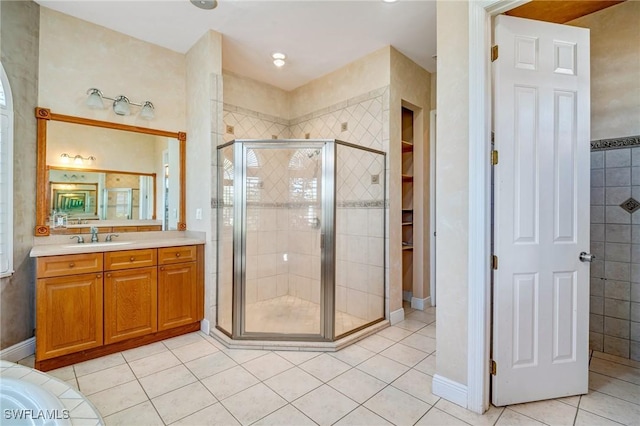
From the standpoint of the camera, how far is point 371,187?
10.3ft

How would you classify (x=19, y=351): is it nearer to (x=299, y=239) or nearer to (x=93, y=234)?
(x=93, y=234)

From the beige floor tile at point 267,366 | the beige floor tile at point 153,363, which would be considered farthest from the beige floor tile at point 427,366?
the beige floor tile at point 153,363

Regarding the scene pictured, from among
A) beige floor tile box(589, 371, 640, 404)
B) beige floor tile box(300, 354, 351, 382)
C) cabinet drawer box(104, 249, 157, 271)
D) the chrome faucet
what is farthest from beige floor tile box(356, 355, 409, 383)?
the chrome faucet

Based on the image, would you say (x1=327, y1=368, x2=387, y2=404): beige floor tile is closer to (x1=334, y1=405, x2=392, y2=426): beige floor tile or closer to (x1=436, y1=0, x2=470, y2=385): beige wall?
(x1=334, y1=405, x2=392, y2=426): beige floor tile

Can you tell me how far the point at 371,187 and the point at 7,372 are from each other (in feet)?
9.26

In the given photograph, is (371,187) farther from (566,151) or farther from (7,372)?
(7,372)

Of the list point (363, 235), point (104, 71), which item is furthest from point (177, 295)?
point (104, 71)

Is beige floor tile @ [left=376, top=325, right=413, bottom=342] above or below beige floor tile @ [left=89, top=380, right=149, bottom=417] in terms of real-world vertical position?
below

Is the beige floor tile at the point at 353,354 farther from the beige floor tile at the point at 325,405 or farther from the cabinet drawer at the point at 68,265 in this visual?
the cabinet drawer at the point at 68,265

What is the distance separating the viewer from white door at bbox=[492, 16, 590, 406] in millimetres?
1780

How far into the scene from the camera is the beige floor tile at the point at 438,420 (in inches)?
64.8

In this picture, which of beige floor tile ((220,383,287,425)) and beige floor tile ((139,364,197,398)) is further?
beige floor tile ((139,364,197,398))

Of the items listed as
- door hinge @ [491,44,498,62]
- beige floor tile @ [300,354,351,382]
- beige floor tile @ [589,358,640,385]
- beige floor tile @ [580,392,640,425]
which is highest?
door hinge @ [491,44,498,62]

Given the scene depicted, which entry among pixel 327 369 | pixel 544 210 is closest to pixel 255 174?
pixel 327 369
